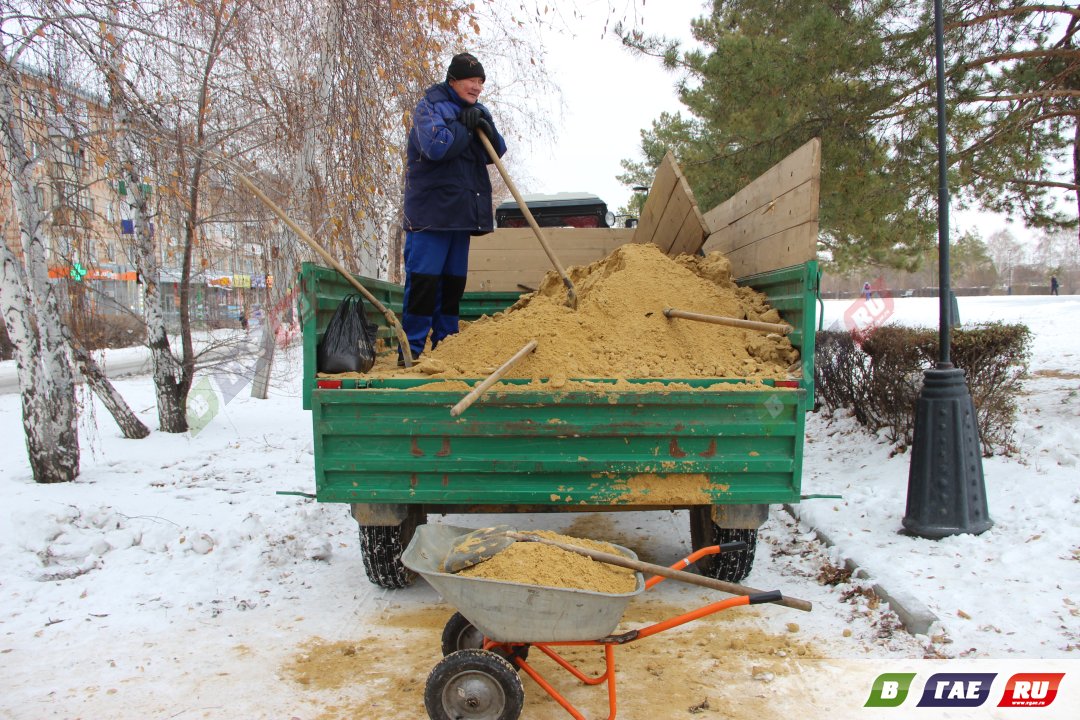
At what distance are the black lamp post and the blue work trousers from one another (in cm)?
299

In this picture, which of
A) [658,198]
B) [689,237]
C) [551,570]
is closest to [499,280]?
[658,198]

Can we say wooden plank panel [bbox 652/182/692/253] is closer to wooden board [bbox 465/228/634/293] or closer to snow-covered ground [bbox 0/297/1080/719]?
wooden board [bbox 465/228/634/293]

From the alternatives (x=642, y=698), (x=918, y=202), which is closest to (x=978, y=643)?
(x=642, y=698)

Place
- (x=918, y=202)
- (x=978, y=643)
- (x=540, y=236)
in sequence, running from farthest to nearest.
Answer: (x=918, y=202) < (x=540, y=236) < (x=978, y=643)

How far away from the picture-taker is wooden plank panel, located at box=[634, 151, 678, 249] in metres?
5.11

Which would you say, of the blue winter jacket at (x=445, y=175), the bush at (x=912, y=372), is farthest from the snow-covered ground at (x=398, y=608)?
the blue winter jacket at (x=445, y=175)

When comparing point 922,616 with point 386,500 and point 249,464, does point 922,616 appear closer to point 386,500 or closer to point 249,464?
point 386,500

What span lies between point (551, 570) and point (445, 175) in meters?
Result: 2.71

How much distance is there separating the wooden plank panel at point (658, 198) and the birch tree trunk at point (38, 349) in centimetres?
450

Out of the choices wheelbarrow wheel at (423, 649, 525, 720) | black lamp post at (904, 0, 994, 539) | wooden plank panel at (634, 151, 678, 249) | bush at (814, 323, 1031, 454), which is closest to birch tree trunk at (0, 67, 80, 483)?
wooden plank panel at (634, 151, 678, 249)

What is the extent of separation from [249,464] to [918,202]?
7117mm

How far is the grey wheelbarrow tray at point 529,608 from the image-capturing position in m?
2.49

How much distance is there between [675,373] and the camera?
3.52 metres

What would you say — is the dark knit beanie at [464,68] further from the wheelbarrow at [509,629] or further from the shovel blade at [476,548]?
the wheelbarrow at [509,629]
